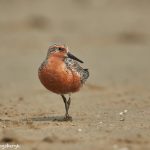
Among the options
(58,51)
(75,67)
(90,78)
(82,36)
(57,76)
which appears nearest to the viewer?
(57,76)

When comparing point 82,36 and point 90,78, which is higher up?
point 82,36

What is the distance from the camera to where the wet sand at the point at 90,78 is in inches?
417

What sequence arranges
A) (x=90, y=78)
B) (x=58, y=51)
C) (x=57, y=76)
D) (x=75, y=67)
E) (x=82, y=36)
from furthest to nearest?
(x=82, y=36)
(x=90, y=78)
(x=75, y=67)
(x=58, y=51)
(x=57, y=76)

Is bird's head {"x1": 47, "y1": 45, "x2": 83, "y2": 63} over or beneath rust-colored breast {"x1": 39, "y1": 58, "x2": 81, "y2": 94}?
over

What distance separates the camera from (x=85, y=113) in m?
13.6

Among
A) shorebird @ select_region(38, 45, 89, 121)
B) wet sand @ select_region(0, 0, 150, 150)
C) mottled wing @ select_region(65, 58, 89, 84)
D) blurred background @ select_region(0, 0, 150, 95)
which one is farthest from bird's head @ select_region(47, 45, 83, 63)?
blurred background @ select_region(0, 0, 150, 95)

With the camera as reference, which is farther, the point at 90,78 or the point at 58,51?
the point at 90,78

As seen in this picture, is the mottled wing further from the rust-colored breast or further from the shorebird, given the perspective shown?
the rust-colored breast

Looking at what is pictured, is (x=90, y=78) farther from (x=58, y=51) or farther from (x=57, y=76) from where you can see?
(x=57, y=76)

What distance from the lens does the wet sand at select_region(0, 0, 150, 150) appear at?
10586 mm

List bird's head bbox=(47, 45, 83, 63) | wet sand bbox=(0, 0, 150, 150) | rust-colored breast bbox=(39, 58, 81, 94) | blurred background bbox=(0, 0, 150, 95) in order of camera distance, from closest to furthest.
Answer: wet sand bbox=(0, 0, 150, 150)
rust-colored breast bbox=(39, 58, 81, 94)
bird's head bbox=(47, 45, 83, 63)
blurred background bbox=(0, 0, 150, 95)

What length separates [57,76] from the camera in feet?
40.4

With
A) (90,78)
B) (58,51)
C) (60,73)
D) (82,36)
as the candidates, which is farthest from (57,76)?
(82,36)

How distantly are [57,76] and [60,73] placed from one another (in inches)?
2.8
